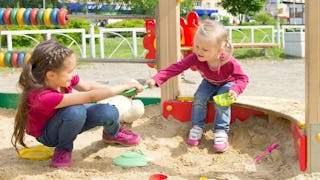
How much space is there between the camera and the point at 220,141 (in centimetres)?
244

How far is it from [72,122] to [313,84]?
1.04 meters

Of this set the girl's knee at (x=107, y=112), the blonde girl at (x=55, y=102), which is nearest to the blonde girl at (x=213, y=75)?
the girl's knee at (x=107, y=112)

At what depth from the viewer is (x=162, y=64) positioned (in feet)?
9.92

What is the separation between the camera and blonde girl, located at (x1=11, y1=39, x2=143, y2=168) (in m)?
2.12

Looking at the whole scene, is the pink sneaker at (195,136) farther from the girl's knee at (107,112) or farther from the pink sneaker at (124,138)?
the girl's knee at (107,112)

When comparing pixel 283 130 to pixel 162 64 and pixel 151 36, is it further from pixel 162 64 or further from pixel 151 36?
pixel 151 36

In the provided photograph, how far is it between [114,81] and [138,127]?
40cm

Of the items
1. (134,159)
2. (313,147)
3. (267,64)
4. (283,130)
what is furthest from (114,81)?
(267,64)

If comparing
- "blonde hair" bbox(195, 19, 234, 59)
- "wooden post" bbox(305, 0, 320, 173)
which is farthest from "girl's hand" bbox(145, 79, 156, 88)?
"wooden post" bbox(305, 0, 320, 173)

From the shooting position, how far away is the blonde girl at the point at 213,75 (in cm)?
246

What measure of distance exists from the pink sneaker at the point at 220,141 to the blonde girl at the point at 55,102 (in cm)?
52

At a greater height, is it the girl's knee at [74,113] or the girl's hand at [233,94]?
the girl's hand at [233,94]

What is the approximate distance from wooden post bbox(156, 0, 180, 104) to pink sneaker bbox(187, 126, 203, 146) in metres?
0.44

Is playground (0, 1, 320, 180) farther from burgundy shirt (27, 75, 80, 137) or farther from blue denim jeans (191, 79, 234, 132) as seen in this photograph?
burgundy shirt (27, 75, 80, 137)
